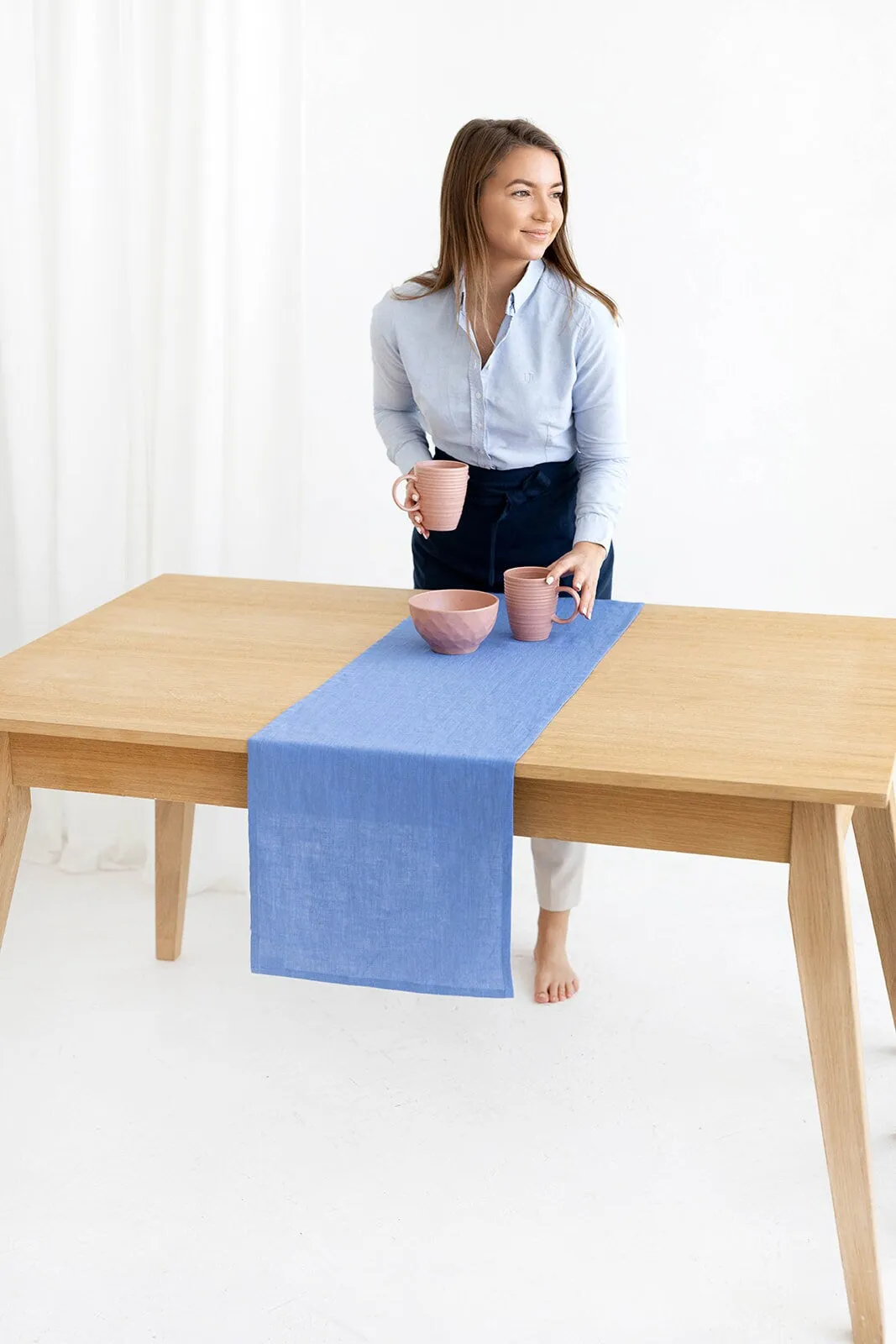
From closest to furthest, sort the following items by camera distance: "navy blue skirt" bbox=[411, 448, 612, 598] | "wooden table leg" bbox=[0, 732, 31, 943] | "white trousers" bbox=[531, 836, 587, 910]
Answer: "wooden table leg" bbox=[0, 732, 31, 943], "navy blue skirt" bbox=[411, 448, 612, 598], "white trousers" bbox=[531, 836, 587, 910]

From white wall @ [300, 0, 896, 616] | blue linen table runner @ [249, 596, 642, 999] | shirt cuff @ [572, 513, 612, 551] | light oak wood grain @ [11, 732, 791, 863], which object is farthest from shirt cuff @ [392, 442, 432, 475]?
white wall @ [300, 0, 896, 616]

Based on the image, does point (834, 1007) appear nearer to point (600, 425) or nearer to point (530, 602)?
point (530, 602)

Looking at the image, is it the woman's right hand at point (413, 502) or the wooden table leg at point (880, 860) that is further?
the woman's right hand at point (413, 502)

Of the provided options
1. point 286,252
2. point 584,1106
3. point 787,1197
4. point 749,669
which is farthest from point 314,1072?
point 286,252

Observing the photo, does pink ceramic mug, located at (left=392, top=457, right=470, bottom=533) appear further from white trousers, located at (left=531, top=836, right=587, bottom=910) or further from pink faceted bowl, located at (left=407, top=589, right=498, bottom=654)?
white trousers, located at (left=531, top=836, right=587, bottom=910)

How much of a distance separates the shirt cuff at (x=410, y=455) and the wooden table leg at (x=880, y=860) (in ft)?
3.20

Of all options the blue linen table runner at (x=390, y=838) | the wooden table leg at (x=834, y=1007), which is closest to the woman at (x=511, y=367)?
the blue linen table runner at (x=390, y=838)

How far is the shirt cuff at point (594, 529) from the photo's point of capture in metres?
2.36

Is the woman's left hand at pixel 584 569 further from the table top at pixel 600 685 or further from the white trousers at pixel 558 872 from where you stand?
the white trousers at pixel 558 872

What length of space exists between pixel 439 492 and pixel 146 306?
3.89ft

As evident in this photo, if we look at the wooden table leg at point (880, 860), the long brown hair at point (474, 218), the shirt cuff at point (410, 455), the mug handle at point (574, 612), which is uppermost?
the long brown hair at point (474, 218)

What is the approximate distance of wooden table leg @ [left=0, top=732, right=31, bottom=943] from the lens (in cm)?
193

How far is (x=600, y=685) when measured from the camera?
1.99m

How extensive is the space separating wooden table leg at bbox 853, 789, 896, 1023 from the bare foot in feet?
2.15
